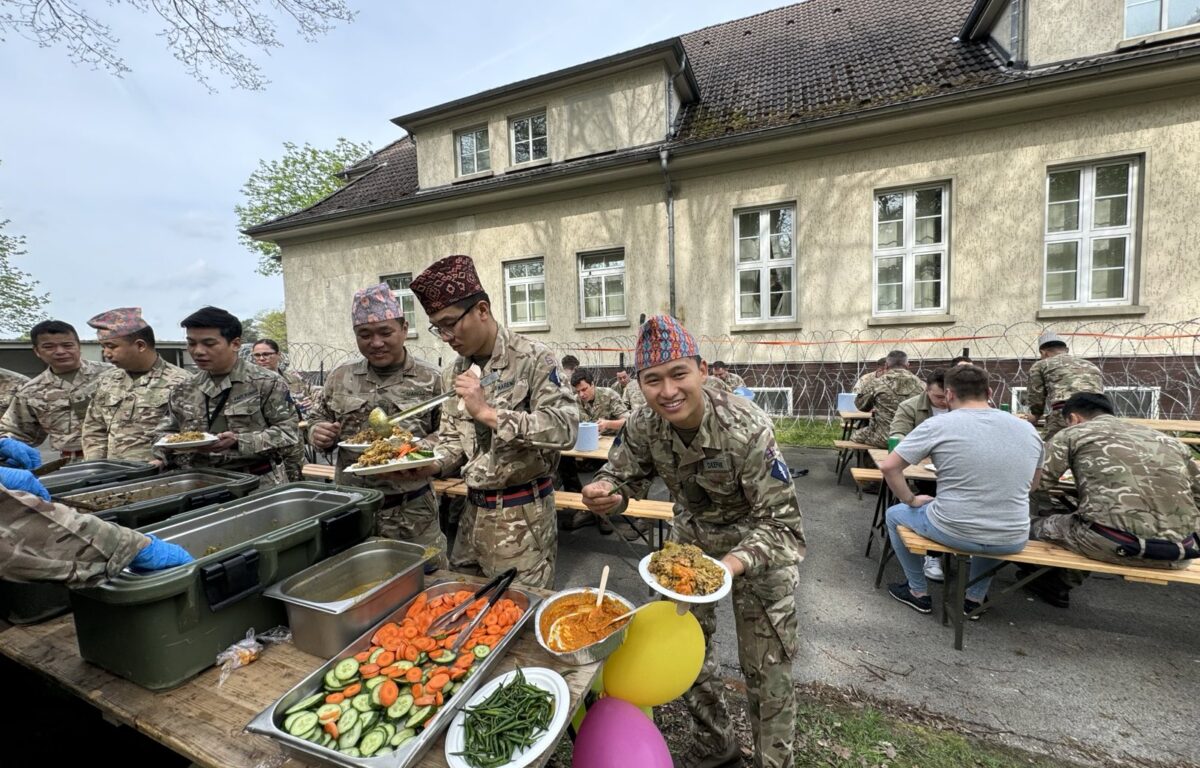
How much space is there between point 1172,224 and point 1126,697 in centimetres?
870

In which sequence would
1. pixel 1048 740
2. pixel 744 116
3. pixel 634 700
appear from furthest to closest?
pixel 744 116 → pixel 1048 740 → pixel 634 700

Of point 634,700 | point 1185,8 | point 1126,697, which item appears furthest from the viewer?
point 1185,8

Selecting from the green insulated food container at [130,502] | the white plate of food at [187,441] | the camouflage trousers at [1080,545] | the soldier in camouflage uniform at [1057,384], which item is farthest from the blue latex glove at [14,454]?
the soldier in camouflage uniform at [1057,384]

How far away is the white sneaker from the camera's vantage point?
412cm

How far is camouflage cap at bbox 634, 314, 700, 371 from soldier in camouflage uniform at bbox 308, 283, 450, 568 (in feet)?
5.34

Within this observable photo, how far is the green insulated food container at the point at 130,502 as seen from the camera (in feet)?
6.01

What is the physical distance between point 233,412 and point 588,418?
164 inches

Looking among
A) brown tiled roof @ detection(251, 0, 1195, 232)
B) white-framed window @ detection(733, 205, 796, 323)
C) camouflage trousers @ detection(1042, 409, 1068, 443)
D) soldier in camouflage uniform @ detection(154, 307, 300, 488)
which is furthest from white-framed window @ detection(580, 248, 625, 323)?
soldier in camouflage uniform @ detection(154, 307, 300, 488)

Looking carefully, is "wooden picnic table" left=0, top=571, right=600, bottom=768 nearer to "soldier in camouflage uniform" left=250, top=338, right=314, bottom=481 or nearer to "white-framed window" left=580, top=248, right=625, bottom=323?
"soldier in camouflage uniform" left=250, top=338, right=314, bottom=481

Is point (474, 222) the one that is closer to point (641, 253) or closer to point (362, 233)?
point (362, 233)

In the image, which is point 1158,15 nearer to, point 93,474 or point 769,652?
point 769,652

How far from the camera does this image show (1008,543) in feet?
10.6

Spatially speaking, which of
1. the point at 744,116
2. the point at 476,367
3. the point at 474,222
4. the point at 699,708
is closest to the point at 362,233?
the point at 474,222

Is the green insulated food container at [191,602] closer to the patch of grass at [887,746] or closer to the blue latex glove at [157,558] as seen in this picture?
the blue latex glove at [157,558]
